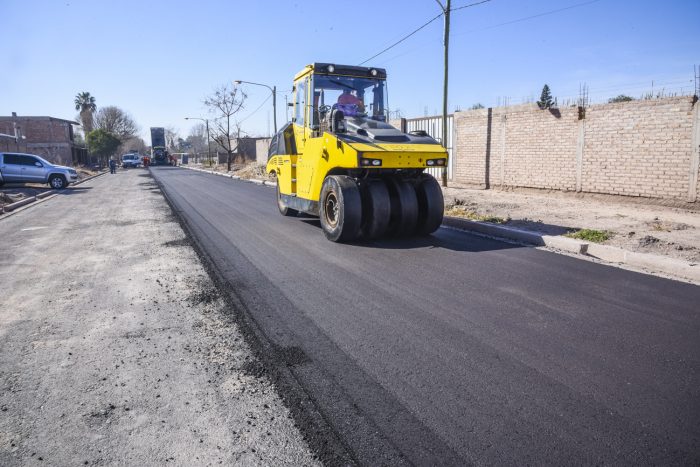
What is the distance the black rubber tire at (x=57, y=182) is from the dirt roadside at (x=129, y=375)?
1810 centimetres

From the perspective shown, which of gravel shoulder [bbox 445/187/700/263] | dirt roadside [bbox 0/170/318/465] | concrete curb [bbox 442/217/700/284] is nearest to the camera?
dirt roadside [bbox 0/170/318/465]

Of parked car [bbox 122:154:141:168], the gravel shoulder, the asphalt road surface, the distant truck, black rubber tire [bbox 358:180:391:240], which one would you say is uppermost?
the distant truck

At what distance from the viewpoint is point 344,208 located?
7.61 meters

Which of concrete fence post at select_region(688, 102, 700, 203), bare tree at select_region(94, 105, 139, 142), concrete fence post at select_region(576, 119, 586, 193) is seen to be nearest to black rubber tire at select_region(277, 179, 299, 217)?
concrete fence post at select_region(576, 119, 586, 193)

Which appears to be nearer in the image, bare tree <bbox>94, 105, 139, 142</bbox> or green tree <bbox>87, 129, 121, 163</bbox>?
green tree <bbox>87, 129, 121, 163</bbox>

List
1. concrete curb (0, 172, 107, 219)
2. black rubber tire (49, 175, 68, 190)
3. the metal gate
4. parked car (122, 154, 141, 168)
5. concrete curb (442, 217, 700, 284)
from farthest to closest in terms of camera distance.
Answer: parked car (122, 154, 141, 168), black rubber tire (49, 175, 68, 190), the metal gate, concrete curb (0, 172, 107, 219), concrete curb (442, 217, 700, 284)

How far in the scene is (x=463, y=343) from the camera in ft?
12.4

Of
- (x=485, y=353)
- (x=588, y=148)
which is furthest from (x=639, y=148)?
(x=485, y=353)

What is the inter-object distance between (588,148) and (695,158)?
2.80 meters

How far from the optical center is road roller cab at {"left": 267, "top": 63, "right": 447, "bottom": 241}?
300 inches

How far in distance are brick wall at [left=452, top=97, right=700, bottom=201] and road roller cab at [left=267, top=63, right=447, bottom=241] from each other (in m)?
6.47

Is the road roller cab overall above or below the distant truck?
below

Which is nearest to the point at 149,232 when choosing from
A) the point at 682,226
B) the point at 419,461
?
the point at 419,461

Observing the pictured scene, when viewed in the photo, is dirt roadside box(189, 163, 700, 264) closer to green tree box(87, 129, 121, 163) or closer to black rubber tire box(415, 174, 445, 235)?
black rubber tire box(415, 174, 445, 235)
